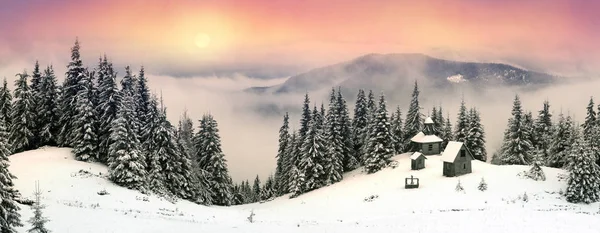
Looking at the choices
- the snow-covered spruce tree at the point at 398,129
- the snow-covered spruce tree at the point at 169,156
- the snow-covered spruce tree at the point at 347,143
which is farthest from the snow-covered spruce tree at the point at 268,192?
the snow-covered spruce tree at the point at 169,156

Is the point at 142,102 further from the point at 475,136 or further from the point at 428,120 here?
the point at 475,136

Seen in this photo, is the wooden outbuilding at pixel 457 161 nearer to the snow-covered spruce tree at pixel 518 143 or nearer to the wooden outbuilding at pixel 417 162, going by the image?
the wooden outbuilding at pixel 417 162

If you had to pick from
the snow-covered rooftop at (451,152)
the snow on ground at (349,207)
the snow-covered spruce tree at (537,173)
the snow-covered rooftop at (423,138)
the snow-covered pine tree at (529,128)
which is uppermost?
the snow-covered pine tree at (529,128)

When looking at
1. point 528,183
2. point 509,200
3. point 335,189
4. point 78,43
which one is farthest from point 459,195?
point 78,43

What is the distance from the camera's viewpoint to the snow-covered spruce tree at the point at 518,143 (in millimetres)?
66250

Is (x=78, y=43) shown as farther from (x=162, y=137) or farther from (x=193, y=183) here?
(x=193, y=183)

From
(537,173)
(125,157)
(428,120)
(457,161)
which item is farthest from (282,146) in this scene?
(537,173)

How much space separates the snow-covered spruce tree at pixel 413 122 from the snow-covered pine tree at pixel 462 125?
6.32 meters

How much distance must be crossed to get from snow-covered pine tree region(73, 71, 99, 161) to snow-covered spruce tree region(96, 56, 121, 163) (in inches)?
27.5

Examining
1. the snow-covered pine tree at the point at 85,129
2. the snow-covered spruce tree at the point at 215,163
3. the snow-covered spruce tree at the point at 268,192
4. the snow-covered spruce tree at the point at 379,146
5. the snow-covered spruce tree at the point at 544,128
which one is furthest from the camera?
the snow-covered spruce tree at the point at 268,192

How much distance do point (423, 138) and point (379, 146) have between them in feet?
37.0

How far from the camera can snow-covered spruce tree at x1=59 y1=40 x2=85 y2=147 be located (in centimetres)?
5266

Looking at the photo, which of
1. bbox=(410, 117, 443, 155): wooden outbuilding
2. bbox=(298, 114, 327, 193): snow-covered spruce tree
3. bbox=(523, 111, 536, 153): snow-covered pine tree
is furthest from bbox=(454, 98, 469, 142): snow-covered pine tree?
bbox=(298, 114, 327, 193): snow-covered spruce tree

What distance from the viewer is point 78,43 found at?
54.0m
